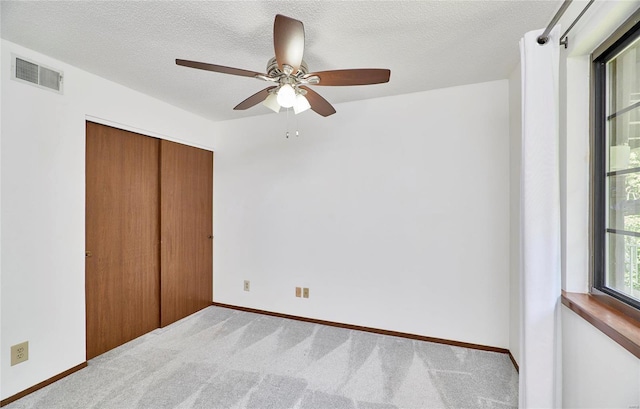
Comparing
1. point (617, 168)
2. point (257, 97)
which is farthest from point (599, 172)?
point (257, 97)

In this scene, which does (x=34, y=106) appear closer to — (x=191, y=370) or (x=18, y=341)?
(x=18, y=341)

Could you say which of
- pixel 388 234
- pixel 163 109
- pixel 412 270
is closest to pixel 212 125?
pixel 163 109

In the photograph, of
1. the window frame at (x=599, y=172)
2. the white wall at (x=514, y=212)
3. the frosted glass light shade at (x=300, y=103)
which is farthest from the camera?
the white wall at (x=514, y=212)

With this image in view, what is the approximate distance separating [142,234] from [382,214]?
2.41 m

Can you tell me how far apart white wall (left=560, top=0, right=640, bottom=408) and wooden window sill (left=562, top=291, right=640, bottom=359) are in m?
0.06

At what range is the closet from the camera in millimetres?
2184

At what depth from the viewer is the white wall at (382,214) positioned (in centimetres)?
225

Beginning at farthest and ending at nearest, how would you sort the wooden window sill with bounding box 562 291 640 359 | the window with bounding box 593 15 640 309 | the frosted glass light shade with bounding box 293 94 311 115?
the frosted glass light shade with bounding box 293 94 311 115
the window with bounding box 593 15 640 309
the wooden window sill with bounding box 562 291 640 359

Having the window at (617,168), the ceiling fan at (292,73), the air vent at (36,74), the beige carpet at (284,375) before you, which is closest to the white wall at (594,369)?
the window at (617,168)

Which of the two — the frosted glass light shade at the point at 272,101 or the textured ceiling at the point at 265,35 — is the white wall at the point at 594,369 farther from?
the frosted glass light shade at the point at 272,101

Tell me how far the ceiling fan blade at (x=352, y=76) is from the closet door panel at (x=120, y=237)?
2015 mm

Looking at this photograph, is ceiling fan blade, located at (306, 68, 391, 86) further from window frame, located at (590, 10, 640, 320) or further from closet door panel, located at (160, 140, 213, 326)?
closet door panel, located at (160, 140, 213, 326)

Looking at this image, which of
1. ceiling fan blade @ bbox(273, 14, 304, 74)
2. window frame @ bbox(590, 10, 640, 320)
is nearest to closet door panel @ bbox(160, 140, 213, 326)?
ceiling fan blade @ bbox(273, 14, 304, 74)

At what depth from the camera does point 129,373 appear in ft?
6.37
